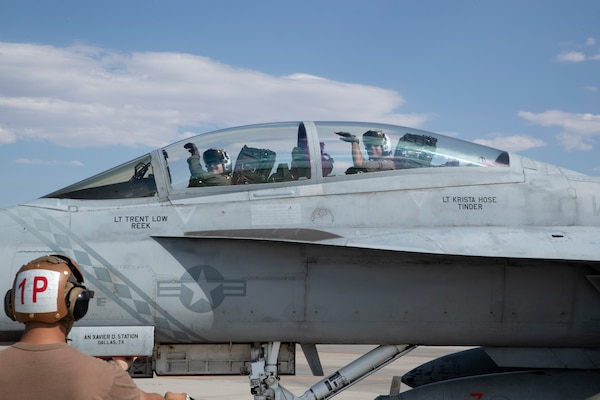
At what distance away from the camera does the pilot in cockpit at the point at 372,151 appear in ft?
24.1

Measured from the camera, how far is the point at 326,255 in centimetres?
695

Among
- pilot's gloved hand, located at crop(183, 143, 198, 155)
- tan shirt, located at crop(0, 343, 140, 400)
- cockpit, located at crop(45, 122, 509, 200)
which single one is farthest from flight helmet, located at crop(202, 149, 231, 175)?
tan shirt, located at crop(0, 343, 140, 400)

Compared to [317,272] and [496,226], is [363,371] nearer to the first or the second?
[317,272]

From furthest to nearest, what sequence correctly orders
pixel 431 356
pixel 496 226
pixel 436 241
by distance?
pixel 431 356
pixel 496 226
pixel 436 241

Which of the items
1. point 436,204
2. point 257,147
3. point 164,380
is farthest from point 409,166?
point 164,380

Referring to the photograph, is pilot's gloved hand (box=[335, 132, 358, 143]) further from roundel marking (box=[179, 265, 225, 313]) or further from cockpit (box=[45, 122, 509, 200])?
roundel marking (box=[179, 265, 225, 313])

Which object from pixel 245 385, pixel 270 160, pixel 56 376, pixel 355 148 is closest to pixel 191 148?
pixel 270 160

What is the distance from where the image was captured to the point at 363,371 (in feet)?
24.0

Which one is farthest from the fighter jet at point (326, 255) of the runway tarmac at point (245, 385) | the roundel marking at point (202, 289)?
the runway tarmac at point (245, 385)

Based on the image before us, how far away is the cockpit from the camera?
7.22 metres

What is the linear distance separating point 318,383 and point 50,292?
4669 millimetres

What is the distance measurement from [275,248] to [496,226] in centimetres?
205

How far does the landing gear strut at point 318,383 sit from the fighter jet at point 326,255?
0.02 meters

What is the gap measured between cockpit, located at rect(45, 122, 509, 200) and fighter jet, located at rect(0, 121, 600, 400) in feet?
0.05
